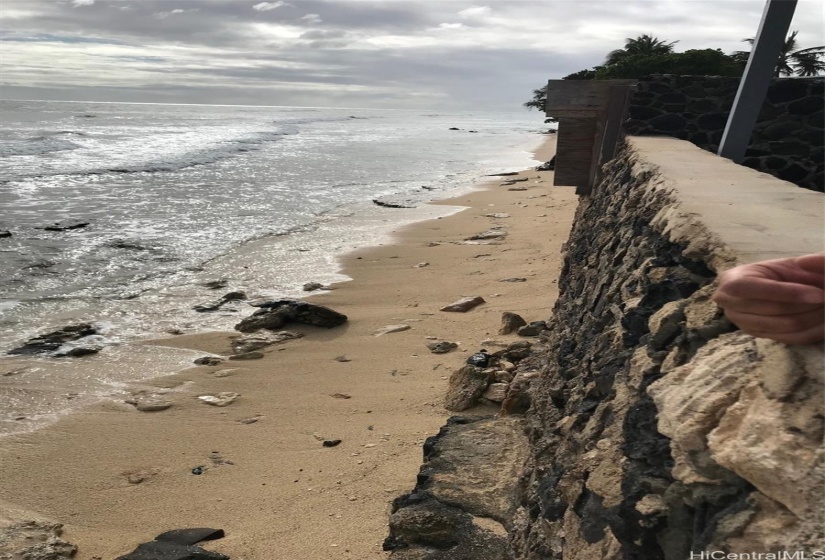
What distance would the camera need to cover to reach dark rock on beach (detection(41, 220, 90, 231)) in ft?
47.4

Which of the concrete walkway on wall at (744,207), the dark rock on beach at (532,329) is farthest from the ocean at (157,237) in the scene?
the concrete walkway on wall at (744,207)

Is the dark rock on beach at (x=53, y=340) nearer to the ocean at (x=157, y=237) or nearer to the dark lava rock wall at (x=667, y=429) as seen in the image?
the ocean at (x=157, y=237)

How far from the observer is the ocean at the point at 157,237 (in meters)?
7.15

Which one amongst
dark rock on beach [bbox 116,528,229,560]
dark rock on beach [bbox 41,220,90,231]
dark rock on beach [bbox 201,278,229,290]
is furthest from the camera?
dark rock on beach [bbox 41,220,90,231]

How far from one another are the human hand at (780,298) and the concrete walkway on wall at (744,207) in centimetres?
41

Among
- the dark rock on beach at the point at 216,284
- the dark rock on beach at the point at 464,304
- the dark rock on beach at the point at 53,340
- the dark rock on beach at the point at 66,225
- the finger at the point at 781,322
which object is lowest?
the dark rock on beach at the point at 66,225

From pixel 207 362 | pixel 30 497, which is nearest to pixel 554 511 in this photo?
pixel 30 497

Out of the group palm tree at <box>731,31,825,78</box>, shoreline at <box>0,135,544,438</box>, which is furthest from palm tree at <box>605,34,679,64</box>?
shoreline at <box>0,135,544,438</box>

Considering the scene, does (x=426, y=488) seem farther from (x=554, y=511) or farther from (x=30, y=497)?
(x=30, y=497)

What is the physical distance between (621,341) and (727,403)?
992 mm

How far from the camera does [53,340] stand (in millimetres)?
7699

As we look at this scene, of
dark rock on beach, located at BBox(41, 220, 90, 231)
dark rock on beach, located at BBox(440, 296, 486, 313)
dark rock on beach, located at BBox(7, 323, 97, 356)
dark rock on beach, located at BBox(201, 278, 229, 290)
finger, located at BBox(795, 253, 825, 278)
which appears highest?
finger, located at BBox(795, 253, 825, 278)

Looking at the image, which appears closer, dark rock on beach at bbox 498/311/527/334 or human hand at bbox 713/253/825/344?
human hand at bbox 713/253/825/344

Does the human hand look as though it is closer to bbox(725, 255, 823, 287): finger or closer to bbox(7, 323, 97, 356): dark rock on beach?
bbox(725, 255, 823, 287): finger
